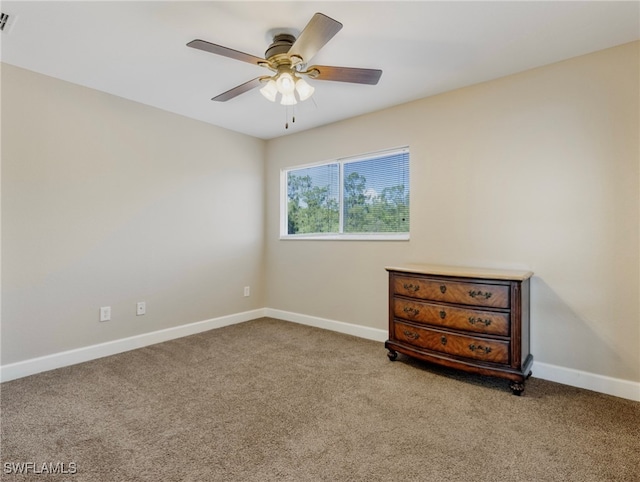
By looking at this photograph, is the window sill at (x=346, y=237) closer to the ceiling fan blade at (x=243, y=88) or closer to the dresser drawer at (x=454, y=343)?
the dresser drawer at (x=454, y=343)

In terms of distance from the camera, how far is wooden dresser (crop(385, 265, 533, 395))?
88.1 inches

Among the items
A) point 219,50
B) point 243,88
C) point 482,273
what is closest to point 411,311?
point 482,273

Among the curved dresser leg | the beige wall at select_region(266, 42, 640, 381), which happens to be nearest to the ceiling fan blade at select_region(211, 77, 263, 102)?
the beige wall at select_region(266, 42, 640, 381)

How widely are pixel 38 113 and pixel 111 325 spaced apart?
6.03ft

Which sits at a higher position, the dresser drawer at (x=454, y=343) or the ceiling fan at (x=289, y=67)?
the ceiling fan at (x=289, y=67)

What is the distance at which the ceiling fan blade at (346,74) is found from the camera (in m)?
2.01

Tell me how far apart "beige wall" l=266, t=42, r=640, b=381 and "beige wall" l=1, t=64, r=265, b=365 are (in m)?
1.81

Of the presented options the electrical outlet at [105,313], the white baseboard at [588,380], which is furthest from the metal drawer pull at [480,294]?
the electrical outlet at [105,313]

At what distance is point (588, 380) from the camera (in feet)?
7.60

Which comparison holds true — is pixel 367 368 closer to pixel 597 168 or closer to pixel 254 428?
pixel 254 428

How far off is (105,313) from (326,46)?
2.87 metres

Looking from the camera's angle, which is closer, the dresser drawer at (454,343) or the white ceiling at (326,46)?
the white ceiling at (326,46)

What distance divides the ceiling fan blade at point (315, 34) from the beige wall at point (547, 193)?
1.64 m

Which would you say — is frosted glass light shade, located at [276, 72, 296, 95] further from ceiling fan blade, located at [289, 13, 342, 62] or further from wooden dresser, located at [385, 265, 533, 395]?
wooden dresser, located at [385, 265, 533, 395]
